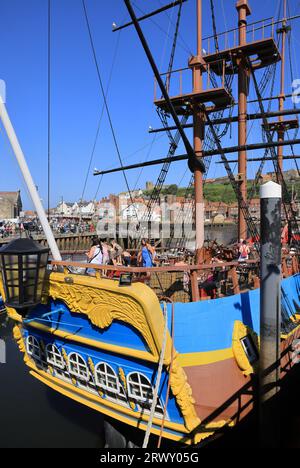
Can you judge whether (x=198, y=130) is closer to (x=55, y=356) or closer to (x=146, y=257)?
(x=146, y=257)

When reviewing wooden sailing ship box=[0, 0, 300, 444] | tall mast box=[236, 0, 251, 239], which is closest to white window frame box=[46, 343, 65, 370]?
wooden sailing ship box=[0, 0, 300, 444]

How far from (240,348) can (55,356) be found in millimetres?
2898

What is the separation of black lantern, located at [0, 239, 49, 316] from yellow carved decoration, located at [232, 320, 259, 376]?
2691 millimetres

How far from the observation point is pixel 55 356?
5500 millimetres

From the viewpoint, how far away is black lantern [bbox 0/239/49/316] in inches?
152

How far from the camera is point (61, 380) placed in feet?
18.4

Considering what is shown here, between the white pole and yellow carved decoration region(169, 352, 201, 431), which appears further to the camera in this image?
the white pole

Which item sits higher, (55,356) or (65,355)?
(65,355)

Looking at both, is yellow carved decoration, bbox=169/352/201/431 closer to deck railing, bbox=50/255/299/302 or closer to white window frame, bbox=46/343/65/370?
deck railing, bbox=50/255/299/302

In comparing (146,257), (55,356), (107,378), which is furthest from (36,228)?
(107,378)

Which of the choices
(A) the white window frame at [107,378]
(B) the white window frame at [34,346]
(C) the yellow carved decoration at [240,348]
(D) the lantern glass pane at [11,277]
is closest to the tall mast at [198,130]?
(C) the yellow carved decoration at [240,348]

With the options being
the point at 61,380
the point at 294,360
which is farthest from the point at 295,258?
the point at 61,380

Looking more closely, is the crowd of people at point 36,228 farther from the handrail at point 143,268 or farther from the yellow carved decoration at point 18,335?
the handrail at point 143,268

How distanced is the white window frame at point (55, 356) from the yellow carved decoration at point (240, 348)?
8.72ft
